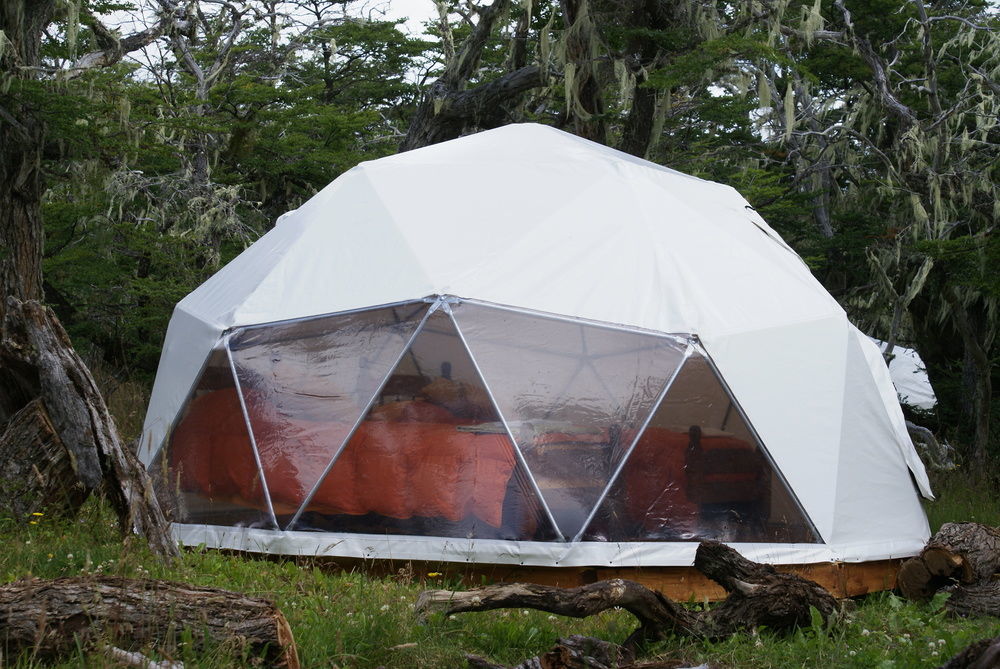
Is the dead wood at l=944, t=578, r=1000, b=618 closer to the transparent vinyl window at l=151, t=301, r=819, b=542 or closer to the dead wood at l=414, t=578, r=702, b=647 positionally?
the transparent vinyl window at l=151, t=301, r=819, b=542

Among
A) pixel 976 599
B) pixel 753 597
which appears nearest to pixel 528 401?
pixel 753 597

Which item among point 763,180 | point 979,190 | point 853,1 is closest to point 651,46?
point 763,180

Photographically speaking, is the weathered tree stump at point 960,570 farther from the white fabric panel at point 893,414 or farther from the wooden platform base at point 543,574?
the white fabric panel at point 893,414

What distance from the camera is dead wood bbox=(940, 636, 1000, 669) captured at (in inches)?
115

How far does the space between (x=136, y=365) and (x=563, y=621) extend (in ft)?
31.3

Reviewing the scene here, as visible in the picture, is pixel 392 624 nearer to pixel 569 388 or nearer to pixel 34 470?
pixel 569 388

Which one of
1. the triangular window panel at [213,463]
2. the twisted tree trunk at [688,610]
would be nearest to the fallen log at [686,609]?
the twisted tree trunk at [688,610]

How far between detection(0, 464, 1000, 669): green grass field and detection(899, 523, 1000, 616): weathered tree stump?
168mm

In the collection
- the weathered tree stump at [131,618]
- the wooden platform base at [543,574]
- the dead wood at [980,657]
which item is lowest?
the wooden platform base at [543,574]

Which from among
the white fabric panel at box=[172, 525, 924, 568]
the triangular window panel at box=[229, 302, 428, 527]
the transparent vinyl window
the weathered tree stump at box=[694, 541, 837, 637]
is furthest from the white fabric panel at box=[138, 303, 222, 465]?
the weathered tree stump at box=[694, 541, 837, 637]

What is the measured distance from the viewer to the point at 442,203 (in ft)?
23.3

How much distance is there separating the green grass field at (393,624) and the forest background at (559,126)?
320 centimetres

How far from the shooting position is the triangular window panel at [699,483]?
5.73 m

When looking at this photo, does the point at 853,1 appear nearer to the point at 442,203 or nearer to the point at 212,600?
the point at 442,203
